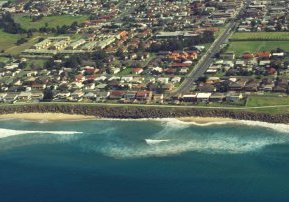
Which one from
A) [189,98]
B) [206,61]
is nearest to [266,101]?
[189,98]

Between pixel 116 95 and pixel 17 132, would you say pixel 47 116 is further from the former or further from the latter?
pixel 116 95

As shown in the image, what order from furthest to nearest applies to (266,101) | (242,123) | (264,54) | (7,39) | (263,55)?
1. (7,39)
2. (264,54)
3. (263,55)
4. (266,101)
5. (242,123)

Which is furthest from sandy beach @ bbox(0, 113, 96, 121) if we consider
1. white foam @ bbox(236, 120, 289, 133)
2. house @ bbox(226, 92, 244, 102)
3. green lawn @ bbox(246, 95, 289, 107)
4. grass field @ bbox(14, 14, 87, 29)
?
grass field @ bbox(14, 14, 87, 29)

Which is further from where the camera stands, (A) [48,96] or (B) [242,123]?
(A) [48,96]

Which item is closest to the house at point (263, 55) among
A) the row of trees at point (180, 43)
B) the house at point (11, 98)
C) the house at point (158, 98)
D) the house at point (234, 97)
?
the row of trees at point (180, 43)

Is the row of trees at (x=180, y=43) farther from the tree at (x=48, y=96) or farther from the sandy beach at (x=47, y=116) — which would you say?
the sandy beach at (x=47, y=116)
